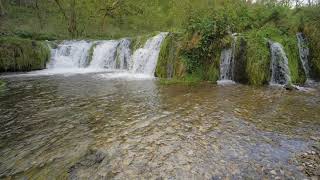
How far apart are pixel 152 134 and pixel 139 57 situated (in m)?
10.2

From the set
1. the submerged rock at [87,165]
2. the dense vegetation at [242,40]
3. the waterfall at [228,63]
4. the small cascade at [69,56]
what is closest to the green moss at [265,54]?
the dense vegetation at [242,40]

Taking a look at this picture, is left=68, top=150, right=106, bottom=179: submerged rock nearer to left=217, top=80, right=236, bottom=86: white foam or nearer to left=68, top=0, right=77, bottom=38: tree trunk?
left=217, top=80, right=236, bottom=86: white foam

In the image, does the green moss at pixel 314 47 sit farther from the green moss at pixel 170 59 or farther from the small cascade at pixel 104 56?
the small cascade at pixel 104 56

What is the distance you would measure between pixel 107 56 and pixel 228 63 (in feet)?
29.0

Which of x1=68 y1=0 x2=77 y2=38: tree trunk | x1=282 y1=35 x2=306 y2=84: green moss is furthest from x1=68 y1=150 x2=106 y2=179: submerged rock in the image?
x1=68 y1=0 x2=77 y2=38: tree trunk

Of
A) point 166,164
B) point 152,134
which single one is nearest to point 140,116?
point 152,134

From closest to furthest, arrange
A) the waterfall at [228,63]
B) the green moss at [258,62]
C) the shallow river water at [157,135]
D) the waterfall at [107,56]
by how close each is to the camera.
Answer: the shallow river water at [157,135] → the green moss at [258,62] → the waterfall at [228,63] → the waterfall at [107,56]

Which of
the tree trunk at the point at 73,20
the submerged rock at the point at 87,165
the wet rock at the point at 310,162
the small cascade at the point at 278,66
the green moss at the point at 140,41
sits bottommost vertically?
the submerged rock at the point at 87,165

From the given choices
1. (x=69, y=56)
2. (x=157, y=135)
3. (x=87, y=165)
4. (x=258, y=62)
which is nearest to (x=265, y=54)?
(x=258, y=62)

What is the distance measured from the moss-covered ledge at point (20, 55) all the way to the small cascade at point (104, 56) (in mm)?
3083

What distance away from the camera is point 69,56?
19.0 m

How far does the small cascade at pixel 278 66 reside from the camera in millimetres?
11148

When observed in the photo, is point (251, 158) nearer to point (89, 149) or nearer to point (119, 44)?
point (89, 149)

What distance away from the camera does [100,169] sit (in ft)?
13.2
